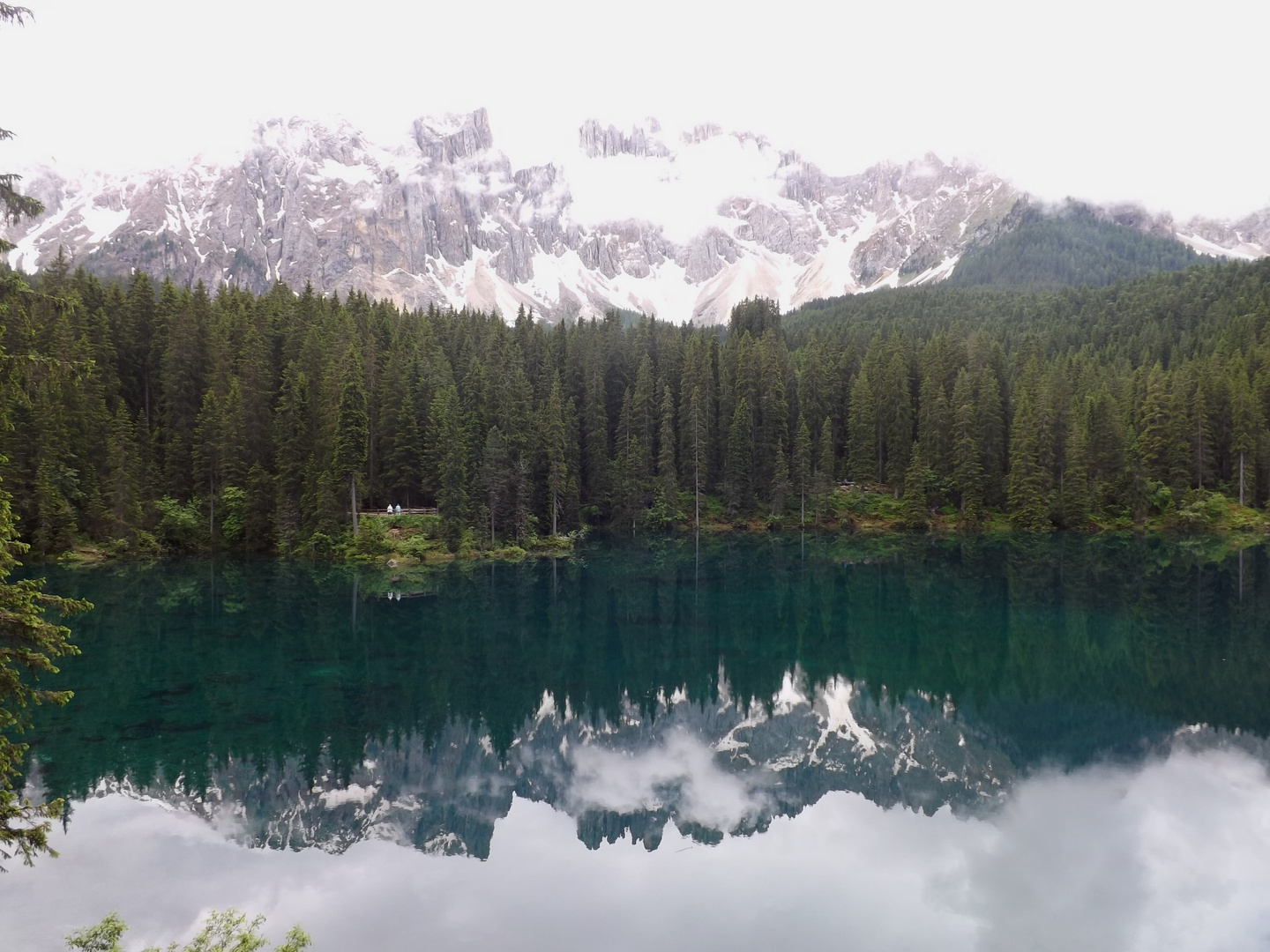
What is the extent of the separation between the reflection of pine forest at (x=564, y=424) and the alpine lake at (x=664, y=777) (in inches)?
920

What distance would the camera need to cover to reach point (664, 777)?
21.6 metres

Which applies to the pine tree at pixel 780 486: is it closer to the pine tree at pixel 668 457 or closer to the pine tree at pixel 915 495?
the pine tree at pixel 668 457

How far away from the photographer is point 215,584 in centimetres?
4859

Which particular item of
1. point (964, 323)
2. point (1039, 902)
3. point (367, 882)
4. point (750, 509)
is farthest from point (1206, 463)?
point (367, 882)

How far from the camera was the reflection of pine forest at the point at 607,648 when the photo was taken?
2403 cm

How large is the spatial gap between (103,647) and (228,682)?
7553mm

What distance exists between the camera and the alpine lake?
14609 mm

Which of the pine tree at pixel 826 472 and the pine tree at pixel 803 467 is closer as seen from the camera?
the pine tree at pixel 826 472

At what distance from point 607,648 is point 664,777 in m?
13.6

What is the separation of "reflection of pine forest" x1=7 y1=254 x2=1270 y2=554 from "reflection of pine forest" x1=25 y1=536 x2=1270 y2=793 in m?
Answer: 9.53

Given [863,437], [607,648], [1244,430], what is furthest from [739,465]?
[607,648]

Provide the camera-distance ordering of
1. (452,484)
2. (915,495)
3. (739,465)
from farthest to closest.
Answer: (739,465), (915,495), (452,484)

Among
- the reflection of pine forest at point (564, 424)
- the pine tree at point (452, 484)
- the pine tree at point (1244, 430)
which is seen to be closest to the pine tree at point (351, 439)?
the reflection of pine forest at point (564, 424)

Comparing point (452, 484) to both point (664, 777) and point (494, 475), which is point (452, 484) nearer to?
point (494, 475)
